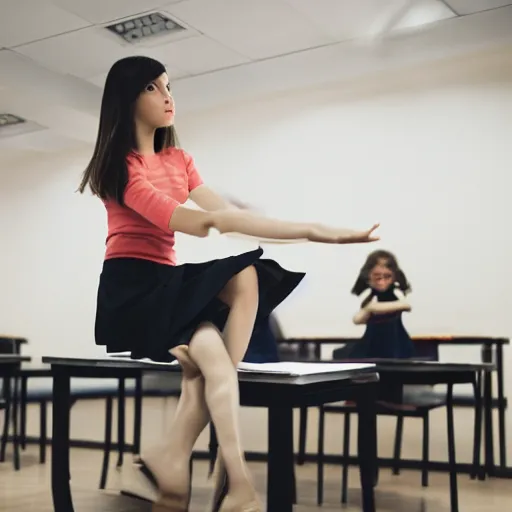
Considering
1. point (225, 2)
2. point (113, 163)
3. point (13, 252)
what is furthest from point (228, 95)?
point (113, 163)

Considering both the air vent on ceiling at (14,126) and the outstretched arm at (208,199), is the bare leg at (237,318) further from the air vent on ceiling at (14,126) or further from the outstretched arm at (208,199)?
the air vent on ceiling at (14,126)

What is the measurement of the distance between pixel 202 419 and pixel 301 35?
3.12 metres

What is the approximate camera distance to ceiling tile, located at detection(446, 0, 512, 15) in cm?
384

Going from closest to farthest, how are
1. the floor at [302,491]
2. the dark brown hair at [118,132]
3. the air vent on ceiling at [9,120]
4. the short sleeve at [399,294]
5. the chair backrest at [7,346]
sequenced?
1. the dark brown hair at [118,132]
2. the floor at [302,491]
3. the short sleeve at [399,294]
4. the chair backrest at [7,346]
5. the air vent on ceiling at [9,120]

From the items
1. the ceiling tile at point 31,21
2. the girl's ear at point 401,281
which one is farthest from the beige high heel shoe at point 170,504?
the girl's ear at point 401,281

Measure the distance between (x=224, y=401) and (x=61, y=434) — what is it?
77 centimetres

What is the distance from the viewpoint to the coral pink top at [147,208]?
151 cm

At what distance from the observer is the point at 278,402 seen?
4.96 feet

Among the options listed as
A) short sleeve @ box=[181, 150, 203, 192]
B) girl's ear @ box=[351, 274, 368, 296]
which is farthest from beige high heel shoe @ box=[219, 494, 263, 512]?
girl's ear @ box=[351, 274, 368, 296]

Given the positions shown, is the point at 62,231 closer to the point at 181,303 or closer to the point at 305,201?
the point at 305,201

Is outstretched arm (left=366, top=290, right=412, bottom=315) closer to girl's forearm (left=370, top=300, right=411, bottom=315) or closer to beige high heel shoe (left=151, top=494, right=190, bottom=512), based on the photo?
girl's forearm (left=370, top=300, right=411, bottom=315)

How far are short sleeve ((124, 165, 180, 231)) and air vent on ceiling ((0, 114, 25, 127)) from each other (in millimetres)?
4167

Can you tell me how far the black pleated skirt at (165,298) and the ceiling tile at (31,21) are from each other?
263 centimetres

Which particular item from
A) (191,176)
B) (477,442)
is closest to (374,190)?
(477,442)
